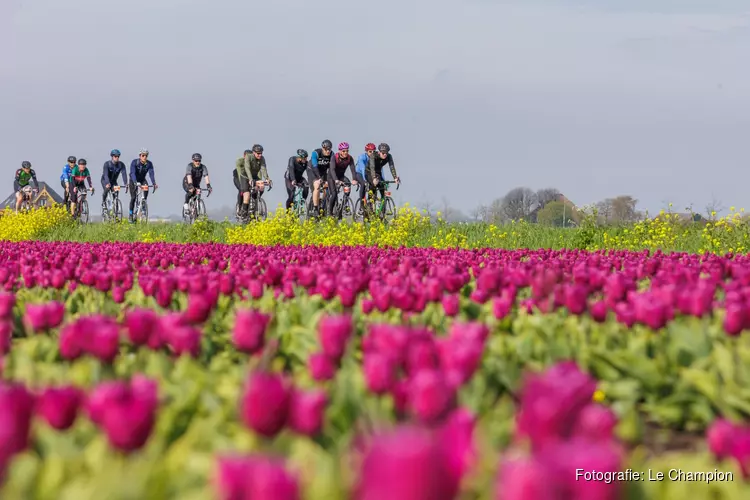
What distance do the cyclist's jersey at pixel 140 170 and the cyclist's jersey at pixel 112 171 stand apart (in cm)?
87

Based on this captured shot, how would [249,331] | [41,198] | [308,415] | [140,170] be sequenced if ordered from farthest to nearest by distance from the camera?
[41,198] → [140,170] → [249,331] → [308,415]

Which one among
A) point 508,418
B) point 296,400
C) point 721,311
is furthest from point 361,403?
point 721,311

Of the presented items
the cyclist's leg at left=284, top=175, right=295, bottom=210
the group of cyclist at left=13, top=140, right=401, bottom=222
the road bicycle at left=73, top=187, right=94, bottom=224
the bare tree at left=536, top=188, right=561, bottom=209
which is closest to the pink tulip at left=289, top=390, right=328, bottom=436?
the group of cyclist at left=13, top=140, right=401, bottom=222

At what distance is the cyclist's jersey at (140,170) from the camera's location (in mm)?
28547

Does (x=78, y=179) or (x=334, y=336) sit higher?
(x=78, y=179)

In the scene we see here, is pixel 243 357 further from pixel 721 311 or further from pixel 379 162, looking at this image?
pixel 379 162

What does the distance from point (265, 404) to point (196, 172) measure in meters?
25.2

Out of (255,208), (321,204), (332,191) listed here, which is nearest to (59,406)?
(332,191)

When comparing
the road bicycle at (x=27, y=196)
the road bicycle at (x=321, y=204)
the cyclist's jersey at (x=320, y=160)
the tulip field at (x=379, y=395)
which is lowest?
the tulip field at (x=379, y=395)

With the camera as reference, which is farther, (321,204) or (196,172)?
(196,172)

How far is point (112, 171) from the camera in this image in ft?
98.6

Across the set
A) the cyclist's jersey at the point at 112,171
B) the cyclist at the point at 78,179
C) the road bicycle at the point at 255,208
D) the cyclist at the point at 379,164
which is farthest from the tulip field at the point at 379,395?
the cyclist at the point at 78,179

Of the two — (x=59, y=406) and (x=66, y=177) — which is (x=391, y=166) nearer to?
(x=66, y=177)

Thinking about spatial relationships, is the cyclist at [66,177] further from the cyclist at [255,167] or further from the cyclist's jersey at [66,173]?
the cyclist at [255,167]
